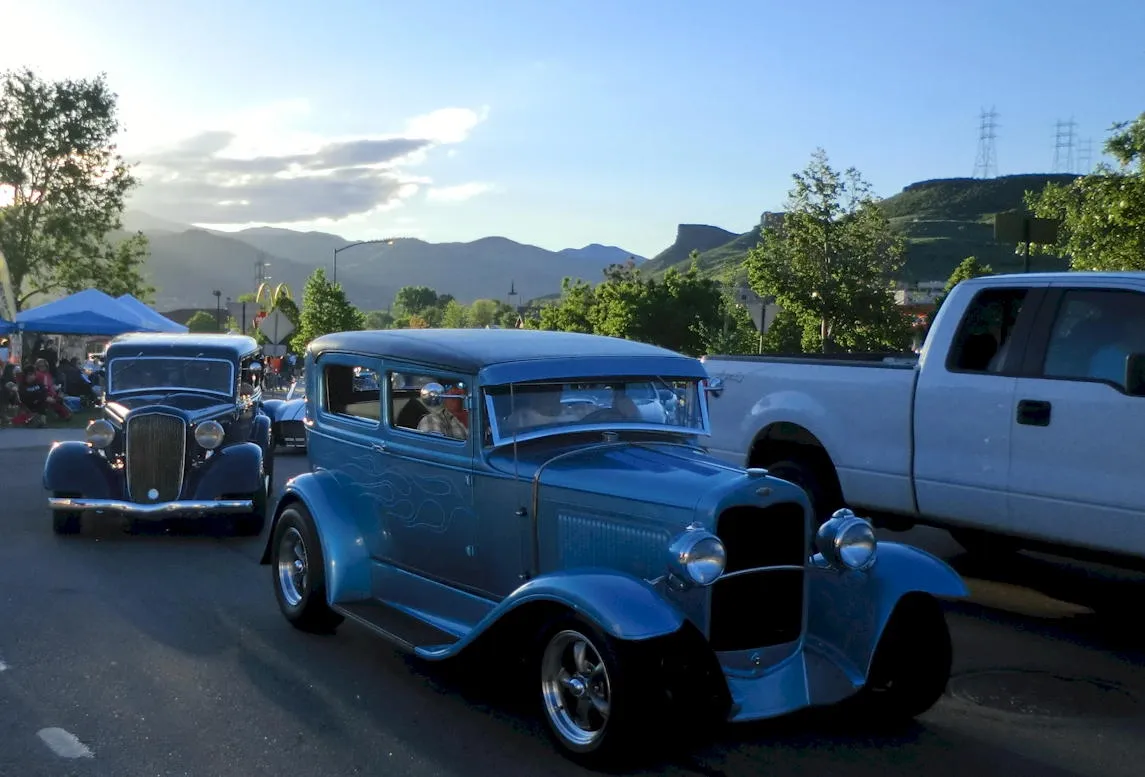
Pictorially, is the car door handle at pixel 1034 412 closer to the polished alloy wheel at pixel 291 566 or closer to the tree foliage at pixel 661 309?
the polished alloy wheel at pixel 291 566

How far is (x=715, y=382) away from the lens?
6.29 meters

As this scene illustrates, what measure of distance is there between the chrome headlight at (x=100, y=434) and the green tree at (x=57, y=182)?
→ 33.8 meters

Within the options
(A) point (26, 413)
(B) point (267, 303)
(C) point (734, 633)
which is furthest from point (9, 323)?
(B) point (267, 303)

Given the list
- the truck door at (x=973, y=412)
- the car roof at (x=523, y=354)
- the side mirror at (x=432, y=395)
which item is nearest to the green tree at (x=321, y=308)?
the truck door at (x=973, y=412)

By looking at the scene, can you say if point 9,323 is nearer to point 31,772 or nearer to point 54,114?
point 54,114

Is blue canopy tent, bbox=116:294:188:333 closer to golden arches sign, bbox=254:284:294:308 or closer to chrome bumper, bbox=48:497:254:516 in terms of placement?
chrome bumper, bbox=48:497:254:516

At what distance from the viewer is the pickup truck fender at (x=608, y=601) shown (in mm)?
4234

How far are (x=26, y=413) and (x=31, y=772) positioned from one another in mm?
21385

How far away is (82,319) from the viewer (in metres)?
24.1

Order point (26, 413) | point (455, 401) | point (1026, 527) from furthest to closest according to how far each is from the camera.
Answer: point (26, 413), point (1026, 527), point (455, 401)

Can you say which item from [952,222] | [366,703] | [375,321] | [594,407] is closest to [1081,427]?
[594,407]

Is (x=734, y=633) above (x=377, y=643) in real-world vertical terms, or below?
above

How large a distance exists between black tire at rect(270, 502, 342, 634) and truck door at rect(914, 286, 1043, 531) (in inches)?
160

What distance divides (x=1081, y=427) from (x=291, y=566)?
4.92 m
